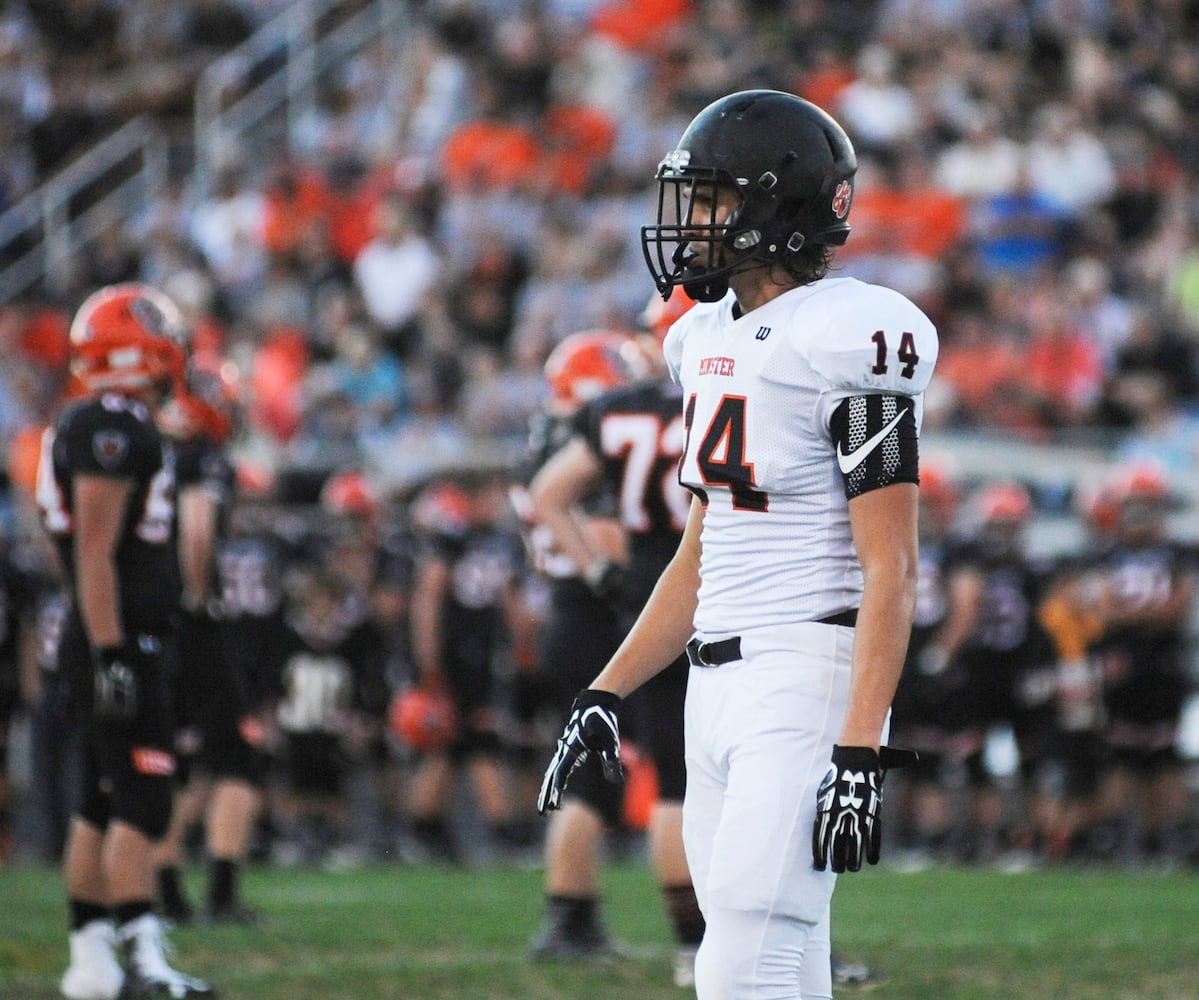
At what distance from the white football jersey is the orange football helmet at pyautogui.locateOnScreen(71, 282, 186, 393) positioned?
275cm

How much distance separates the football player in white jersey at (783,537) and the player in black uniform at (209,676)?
159 inches

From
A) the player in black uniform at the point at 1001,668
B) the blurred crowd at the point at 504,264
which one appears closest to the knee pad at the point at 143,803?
the blurred crowd at the point at 504,264

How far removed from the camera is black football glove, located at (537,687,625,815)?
357cm

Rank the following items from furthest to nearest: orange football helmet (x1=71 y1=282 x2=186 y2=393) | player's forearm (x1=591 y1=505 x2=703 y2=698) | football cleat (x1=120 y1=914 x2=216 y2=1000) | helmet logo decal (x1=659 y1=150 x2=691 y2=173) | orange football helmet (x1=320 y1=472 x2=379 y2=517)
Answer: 1. orange football helmet (x1=320 y1=472 x2=379 y2=517)
2. orange football helmet (x1=71 y1=282 x2=186 y2=393)
3. football cleat (x1=120 y1=914 x2=216 y2=1000)
4. player's forearm (x1=591 y1=505 x2=703 y2=698)
5. helmet logo decal (x1=659 y1=150 x2=691 y2=173)

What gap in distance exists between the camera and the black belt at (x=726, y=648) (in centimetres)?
336

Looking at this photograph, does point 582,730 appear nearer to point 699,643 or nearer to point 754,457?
point 699,643

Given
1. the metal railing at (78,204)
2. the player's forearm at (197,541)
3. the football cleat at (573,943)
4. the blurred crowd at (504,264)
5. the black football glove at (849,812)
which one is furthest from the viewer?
the metal railing at (78,204)

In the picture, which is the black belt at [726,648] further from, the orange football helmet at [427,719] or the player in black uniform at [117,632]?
the orange football helmet at [427,719]

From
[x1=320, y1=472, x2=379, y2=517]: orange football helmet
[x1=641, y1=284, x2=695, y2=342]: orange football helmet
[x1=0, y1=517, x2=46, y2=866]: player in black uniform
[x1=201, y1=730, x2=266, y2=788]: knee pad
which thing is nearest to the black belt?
[x1=641, y1=284, x2=695, y2=342]: orange football helmet

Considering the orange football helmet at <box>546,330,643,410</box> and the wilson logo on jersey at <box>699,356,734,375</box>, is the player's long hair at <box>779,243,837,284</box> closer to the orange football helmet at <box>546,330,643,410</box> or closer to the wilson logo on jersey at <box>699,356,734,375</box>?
the wilson logo on jersey at <box>699,356,734,375</box>

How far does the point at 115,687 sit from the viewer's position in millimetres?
5441

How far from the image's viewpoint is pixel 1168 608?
10508 mm

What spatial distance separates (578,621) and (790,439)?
13.3 feet

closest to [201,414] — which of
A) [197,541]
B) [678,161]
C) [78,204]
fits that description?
[197,541]
